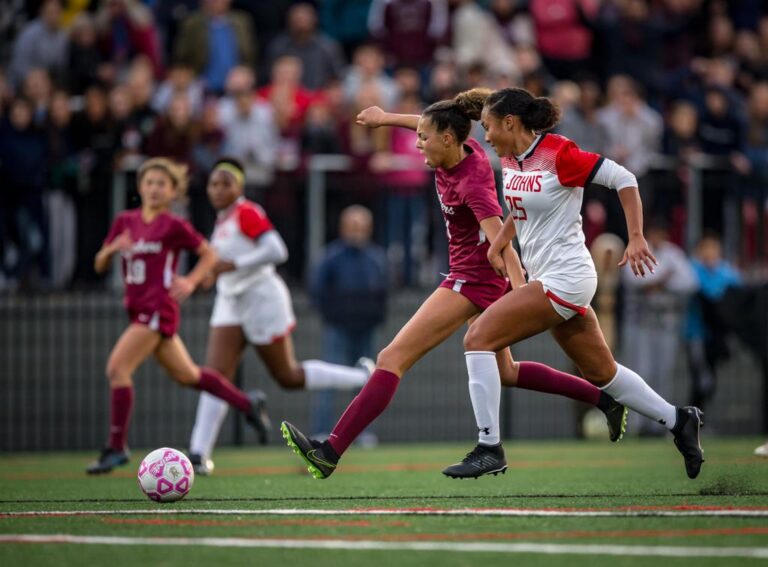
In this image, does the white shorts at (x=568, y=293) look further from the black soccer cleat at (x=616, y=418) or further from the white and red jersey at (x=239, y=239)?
the white and red jersey at (x=239, y=239)

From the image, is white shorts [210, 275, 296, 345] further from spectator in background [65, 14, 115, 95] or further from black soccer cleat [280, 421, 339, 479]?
spectator in background [65, 14, 115, 95]

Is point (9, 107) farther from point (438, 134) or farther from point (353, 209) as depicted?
point (438, 134)

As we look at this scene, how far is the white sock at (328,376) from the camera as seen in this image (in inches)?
496

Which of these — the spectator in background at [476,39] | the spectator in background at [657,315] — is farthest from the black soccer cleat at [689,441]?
the spectator in background at [476,39]

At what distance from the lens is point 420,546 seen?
619 centimetres

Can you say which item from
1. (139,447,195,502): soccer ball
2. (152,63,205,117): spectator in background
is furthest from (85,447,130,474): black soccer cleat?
(152,63,205,117): spectator in background

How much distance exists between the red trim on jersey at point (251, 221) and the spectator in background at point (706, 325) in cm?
709

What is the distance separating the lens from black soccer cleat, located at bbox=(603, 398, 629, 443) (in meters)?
9.09

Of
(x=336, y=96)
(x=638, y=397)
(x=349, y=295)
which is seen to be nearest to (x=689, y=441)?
(x=638, y=397)

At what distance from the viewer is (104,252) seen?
1115 centimetres

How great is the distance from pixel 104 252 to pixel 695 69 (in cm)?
1118

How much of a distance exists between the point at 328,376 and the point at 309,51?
6849mm

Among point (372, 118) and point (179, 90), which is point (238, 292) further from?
point (179, 90)

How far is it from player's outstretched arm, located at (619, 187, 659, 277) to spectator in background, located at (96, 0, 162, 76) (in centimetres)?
1088
